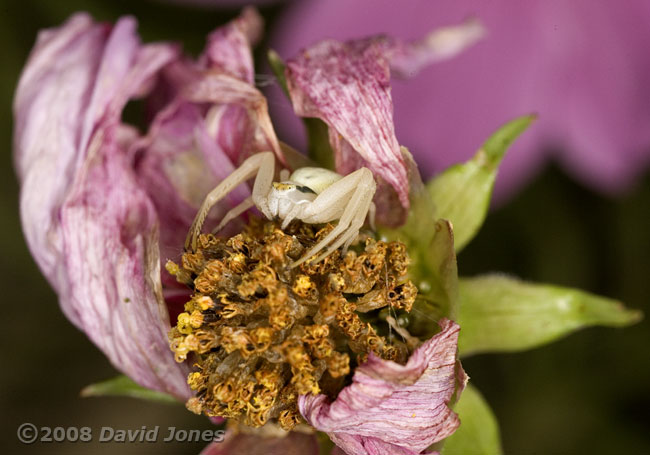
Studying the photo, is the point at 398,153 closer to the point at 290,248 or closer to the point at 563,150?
the point at 290,248

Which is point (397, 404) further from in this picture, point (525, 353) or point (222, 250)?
point (525, 353)

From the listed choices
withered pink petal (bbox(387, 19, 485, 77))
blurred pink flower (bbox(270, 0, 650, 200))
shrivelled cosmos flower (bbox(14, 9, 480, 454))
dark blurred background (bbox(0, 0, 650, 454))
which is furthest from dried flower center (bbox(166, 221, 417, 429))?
dark blurred background (bbox(0, 0, 650, 454))

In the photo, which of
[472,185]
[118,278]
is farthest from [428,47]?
[118,278]

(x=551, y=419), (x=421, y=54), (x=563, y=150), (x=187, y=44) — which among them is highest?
(x=421, y=54)

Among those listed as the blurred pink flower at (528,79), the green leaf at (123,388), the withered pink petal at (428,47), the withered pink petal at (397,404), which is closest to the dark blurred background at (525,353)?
the blurred pink flower at (528,79)

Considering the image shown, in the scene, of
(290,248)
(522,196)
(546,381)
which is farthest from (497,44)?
(290,248)

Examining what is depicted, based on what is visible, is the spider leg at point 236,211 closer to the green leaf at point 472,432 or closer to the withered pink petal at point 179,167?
the withered pink petal at point 179,167

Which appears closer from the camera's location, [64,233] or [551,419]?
[64,233]

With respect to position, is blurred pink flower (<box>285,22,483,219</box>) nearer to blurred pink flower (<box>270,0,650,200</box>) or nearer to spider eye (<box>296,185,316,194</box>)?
spider eye (<box>296,185,316,194</box>)
